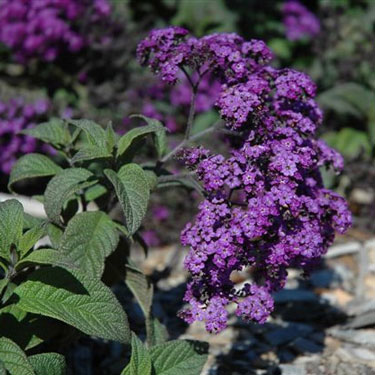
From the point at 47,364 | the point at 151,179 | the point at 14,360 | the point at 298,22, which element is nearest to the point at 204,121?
the point at 298,22

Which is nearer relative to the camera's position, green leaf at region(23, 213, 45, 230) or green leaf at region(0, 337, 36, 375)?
green leaf at region(0, 337, 36, 375)

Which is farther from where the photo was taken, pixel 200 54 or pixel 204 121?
pixel 204 121

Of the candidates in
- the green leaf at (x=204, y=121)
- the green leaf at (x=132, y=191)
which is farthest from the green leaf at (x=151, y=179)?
the green leaf at (x=204, y=121)

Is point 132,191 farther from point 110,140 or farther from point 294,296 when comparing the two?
point 294,296

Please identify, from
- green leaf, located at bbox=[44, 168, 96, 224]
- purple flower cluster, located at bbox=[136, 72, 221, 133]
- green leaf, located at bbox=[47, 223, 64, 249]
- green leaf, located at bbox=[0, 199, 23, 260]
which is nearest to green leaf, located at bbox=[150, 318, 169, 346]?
green leaf, located at bbox=[47, 223, 64, 249]

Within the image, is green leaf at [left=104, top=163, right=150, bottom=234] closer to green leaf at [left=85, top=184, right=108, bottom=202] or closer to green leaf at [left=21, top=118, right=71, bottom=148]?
green leaf at [left=85, top=184, right=108, bottom=202]

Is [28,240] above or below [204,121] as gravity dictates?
above

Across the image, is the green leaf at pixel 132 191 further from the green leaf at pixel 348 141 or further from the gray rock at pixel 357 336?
the green leaf at pixel 348 141
